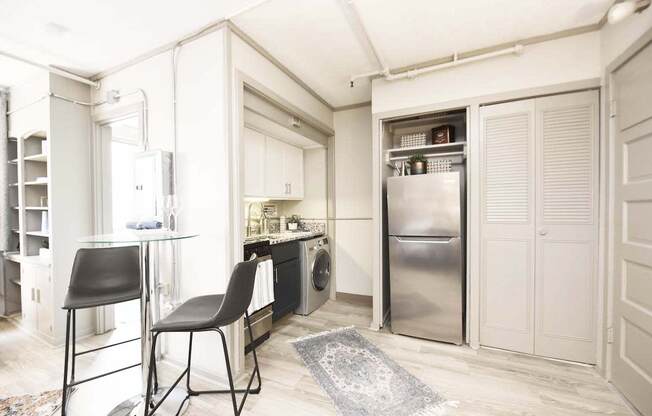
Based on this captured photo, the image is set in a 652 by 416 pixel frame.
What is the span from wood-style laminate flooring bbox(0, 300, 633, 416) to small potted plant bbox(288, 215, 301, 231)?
1465 millimetres

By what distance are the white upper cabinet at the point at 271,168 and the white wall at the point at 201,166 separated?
0.72 m

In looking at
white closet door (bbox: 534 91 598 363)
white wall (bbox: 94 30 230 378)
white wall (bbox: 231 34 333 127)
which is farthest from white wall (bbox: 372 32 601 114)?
white wall (bbox: 94 30 230 378)

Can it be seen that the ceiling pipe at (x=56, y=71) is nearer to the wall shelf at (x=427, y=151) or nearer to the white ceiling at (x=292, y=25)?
the white ceiling at (x=292, y=25)

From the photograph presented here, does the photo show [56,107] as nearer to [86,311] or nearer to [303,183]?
[86,311]

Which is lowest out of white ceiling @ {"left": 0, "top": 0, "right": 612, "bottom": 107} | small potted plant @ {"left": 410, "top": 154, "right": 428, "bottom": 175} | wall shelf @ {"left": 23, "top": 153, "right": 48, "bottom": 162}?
small potted plant @ {"left": 410, "top": 154, "right": 428, "bottom": 175}

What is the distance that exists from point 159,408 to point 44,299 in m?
1.89

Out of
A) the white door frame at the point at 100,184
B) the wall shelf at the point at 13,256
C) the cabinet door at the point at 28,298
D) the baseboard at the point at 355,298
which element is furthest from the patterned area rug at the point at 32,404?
the baseboard at the point at 355,298

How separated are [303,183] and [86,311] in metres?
2.77

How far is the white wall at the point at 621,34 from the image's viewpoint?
1.58 meters

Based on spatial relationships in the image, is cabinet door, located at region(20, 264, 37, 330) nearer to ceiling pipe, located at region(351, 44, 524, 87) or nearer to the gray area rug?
the gray area rug

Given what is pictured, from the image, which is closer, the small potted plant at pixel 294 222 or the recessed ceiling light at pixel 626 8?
the recessed ceiling light at pixel 626 8

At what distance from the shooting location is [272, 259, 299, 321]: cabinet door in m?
2.71

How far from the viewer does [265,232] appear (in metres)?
3.45

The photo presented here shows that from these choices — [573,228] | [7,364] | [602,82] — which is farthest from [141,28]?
[573,228]
